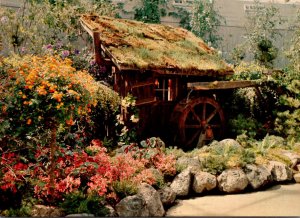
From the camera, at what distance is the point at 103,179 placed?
6.20 m

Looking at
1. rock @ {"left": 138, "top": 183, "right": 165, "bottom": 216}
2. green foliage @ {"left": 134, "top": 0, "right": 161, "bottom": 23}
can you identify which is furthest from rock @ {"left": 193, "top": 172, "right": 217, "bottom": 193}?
green foliage @ {"left": 134, "top": 0, "right": 161, "bottom": 23}

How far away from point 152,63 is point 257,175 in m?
3.61

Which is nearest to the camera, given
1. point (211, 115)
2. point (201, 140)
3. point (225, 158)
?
point (225, 158)

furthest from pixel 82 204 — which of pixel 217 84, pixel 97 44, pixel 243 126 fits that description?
pixel 243 126

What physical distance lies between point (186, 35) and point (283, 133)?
432cm

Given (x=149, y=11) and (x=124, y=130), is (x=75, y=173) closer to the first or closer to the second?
(x=124, y=130)

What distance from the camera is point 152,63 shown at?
9164 millimetres

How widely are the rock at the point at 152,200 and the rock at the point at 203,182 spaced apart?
1186 millimetres

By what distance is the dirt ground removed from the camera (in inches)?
257

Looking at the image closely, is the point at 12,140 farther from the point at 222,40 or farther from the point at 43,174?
the point at 222,40

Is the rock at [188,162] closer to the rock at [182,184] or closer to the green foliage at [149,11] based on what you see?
the rock at [182,184]

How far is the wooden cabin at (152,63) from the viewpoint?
30.5 ft

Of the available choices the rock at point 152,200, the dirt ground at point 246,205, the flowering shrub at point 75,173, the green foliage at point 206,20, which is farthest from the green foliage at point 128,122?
the green foliage at point 206,20

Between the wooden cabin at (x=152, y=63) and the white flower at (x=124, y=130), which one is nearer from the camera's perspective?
the white flower at (x=124, y=130)
